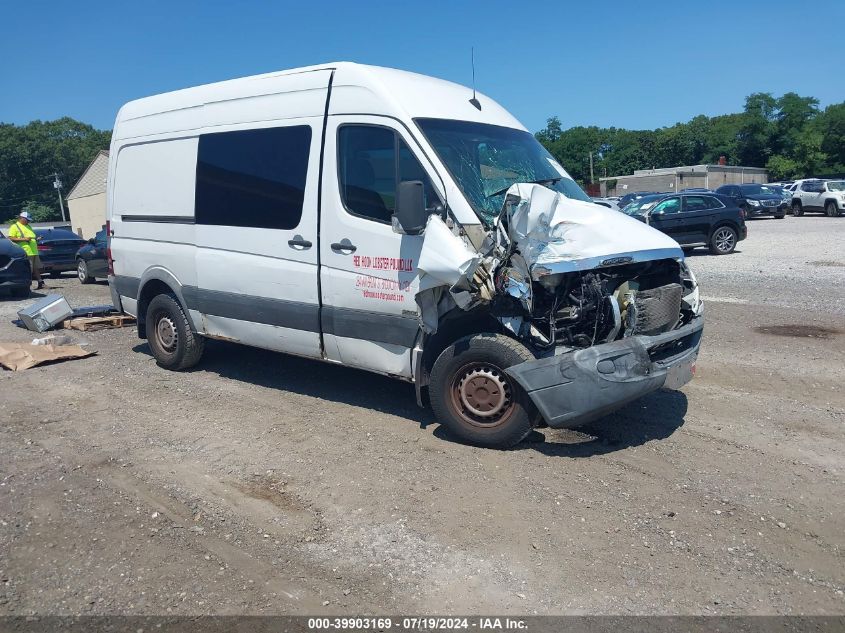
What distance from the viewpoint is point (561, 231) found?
15.6 ft

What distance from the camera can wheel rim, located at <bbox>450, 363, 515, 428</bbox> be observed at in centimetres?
496

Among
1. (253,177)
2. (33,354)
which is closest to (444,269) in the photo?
(253,177)

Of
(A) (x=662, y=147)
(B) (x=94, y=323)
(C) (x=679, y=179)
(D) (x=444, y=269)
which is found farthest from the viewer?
(A) (x=662, y=147)

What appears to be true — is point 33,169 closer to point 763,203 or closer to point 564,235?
point 763,203

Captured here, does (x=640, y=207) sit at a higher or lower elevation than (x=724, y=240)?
higher

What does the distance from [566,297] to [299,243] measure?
2375 mm

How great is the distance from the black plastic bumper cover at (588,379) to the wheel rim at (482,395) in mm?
262

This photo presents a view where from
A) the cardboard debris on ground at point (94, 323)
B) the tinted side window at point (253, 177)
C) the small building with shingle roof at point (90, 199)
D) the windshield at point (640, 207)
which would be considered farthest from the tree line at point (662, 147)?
the tinted side window at point (253, 177)

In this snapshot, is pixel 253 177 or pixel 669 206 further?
pixel 669 206

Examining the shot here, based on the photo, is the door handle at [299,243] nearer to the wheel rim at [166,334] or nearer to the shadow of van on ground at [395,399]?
the shadow of van on ground at [395,399]

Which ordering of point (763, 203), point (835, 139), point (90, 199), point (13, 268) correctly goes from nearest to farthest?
point (13, 268)
point (763, 203)
point (90, 199)
point (835, 139)

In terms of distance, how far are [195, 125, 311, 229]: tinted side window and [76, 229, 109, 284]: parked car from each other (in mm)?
11106

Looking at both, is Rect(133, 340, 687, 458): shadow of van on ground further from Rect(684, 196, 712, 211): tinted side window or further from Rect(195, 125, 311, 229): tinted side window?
Rect(684, 196, 712, 211): tinted side window

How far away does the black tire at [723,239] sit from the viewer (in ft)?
59.7
